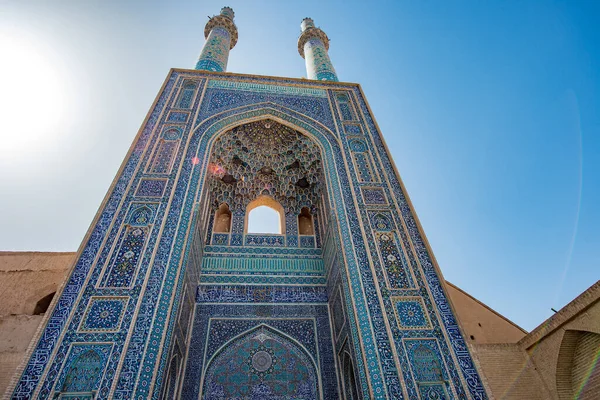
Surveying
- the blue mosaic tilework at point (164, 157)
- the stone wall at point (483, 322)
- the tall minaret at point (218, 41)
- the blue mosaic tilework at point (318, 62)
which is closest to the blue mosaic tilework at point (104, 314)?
the blue mosaic tilework at point (164, 157)

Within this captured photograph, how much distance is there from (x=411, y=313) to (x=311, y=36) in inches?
358

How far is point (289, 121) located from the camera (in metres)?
6.89

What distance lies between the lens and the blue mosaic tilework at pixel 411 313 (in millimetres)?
3998

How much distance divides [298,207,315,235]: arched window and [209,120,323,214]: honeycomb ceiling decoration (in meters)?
0.18

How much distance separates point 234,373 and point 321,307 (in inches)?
57.5

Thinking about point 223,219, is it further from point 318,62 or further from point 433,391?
point 318,62

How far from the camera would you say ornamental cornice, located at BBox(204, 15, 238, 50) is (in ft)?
33.6

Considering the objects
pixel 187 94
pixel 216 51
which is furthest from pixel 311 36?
pixel 187 94

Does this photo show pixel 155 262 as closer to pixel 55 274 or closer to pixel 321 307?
pixel 321 307

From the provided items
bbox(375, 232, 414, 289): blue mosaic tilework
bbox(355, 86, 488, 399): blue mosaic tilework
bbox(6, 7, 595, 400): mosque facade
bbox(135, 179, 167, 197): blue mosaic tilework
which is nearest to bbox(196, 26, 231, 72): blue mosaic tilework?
bbox(6, 7, 595, 400): mosque facade

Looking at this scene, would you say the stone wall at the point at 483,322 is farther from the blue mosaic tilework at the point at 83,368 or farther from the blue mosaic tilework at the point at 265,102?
the blue mosaic tilework at the point at 83,368

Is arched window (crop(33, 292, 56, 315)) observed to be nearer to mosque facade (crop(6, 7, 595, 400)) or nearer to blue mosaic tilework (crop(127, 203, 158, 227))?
mosque facade (crop(6, 7, 595, 400))

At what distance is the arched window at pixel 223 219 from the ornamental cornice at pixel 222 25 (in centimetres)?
571

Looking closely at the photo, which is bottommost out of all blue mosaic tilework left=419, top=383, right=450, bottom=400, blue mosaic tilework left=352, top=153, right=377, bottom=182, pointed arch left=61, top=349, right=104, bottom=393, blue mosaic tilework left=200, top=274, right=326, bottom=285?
blue mosaic tilework left=419, top=383, right=450, bottom=400
